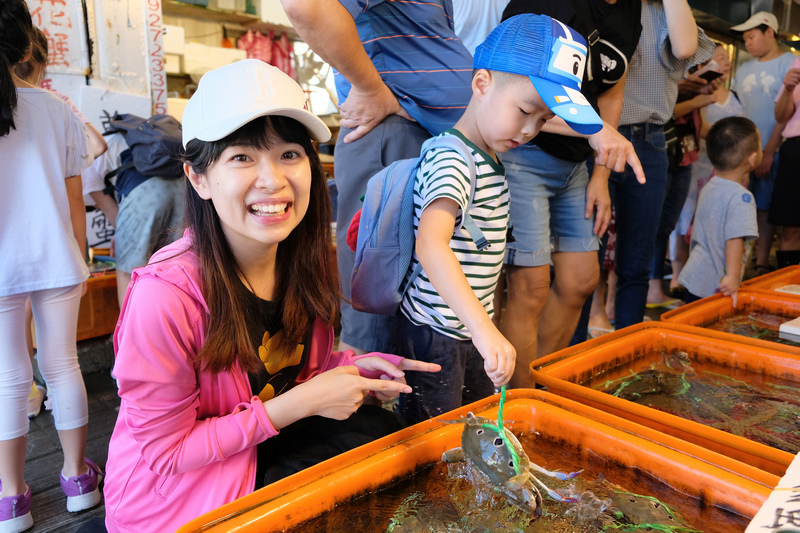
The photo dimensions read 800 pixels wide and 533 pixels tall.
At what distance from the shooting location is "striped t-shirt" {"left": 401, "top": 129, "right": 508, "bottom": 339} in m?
1.30

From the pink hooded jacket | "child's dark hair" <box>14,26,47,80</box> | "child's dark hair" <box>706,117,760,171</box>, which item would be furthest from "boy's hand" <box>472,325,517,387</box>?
"child's dark hair" <box>706,117,760,171</box>

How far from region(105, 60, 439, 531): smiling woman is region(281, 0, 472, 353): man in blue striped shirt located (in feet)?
1.40

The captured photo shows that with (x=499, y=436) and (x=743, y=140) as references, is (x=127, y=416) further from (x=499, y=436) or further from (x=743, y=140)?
(x=743, y=140)

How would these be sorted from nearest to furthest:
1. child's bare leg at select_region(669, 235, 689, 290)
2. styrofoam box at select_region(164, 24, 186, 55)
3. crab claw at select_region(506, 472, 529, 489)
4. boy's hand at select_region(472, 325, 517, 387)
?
1. crab claw at select_region(506, 472, 529, 489)
2. boy's hand at select_region(472, 325, 517, 387)
3. child's bare leg at select_region(669, 235, 689, 290)
4. styrofoam box at select_region(164, 24, 186, 55)

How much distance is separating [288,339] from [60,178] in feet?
3.50

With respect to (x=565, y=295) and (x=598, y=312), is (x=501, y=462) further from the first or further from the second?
(x=598, y=312)

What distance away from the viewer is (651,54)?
84.7 inches

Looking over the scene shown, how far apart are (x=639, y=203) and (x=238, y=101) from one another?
171 cm

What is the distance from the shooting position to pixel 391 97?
4.83 ft

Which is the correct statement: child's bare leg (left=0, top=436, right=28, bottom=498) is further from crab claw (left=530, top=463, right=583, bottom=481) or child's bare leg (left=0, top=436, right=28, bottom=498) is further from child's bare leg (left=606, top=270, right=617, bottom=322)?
child's bare leg (left=606, top=270, right=617, bottom=322)

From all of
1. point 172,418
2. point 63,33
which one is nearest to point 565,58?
point 172,418

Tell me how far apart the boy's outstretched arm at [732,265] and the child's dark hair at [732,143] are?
0.41m

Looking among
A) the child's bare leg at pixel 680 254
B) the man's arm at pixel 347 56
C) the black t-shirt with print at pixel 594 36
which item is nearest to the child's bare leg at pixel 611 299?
the child's bare leg at pixel 680 254

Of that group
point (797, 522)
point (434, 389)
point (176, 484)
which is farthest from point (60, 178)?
point (797, 522)
